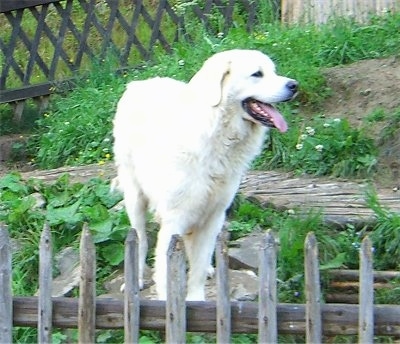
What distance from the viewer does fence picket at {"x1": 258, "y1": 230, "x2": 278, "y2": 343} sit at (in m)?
3.93

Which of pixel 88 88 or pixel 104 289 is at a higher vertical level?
pixel 88 88

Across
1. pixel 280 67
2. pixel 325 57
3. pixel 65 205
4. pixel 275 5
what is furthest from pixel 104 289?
pixel 275 5

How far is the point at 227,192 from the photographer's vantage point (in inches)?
200

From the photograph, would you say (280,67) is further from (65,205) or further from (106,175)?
(65,205)

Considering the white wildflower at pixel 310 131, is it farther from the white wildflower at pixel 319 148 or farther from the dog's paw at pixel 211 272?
the dog's paw at pixel 211 272

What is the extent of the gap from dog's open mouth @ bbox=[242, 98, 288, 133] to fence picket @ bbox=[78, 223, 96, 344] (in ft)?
4.24

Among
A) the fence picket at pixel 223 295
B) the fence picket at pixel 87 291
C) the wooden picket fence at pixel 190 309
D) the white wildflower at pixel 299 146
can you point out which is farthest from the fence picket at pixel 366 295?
the white wildflower at pixel 299 146

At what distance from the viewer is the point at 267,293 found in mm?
3951

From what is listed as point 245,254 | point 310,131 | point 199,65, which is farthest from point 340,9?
point 245,254

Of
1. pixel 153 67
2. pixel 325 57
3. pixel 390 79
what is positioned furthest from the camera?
pixel 153 67

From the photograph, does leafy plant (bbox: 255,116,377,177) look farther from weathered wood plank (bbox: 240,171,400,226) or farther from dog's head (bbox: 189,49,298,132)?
dog's head (bbox: 189,49,298,132)

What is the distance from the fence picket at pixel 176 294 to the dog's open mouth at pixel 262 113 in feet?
3.93

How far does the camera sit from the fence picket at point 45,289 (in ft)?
13.4

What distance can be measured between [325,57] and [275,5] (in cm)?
192
